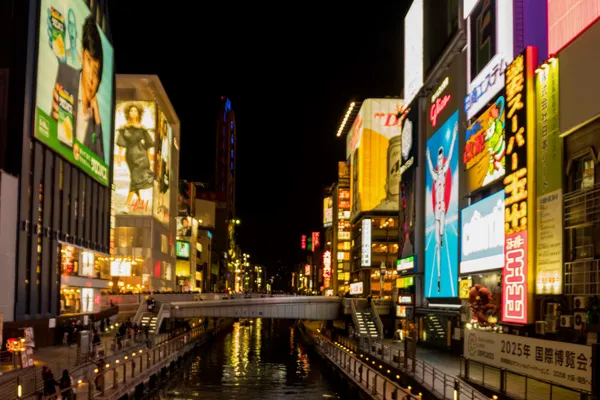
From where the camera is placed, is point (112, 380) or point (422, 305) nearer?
point (112, 380)

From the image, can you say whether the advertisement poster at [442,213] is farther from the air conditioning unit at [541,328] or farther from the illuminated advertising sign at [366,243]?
the illuminated advertising sign at [366,243]

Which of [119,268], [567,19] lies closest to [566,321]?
[567,19]

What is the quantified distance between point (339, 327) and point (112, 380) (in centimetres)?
7230

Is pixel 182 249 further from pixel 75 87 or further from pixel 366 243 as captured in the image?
pixel 75 87

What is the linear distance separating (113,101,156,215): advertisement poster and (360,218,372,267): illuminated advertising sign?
107ft

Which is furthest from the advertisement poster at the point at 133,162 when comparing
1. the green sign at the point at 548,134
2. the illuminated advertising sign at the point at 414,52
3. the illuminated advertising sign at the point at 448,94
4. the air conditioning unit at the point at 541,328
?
the air conditioning unit at the point at 541,328

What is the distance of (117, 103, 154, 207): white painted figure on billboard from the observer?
111438 millimetres

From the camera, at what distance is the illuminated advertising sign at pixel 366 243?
112188 mm

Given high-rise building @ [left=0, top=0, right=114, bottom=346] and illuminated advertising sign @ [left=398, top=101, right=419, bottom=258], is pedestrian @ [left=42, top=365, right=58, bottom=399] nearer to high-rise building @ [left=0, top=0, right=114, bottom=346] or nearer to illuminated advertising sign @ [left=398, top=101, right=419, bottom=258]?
high-rise building @ [left=0, top=0, right=114, bottom=346]

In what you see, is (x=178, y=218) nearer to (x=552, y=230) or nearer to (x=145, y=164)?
(x=145, y=164)

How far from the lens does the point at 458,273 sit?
54.4m

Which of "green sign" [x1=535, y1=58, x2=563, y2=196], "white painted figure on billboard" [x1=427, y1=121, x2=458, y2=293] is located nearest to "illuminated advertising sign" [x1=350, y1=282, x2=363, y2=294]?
"white painted figure on billboard" [x1=427, y1=121, x2=458, y2=293]

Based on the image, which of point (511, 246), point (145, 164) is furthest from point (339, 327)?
point (511, 246)

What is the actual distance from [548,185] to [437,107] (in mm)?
31159
